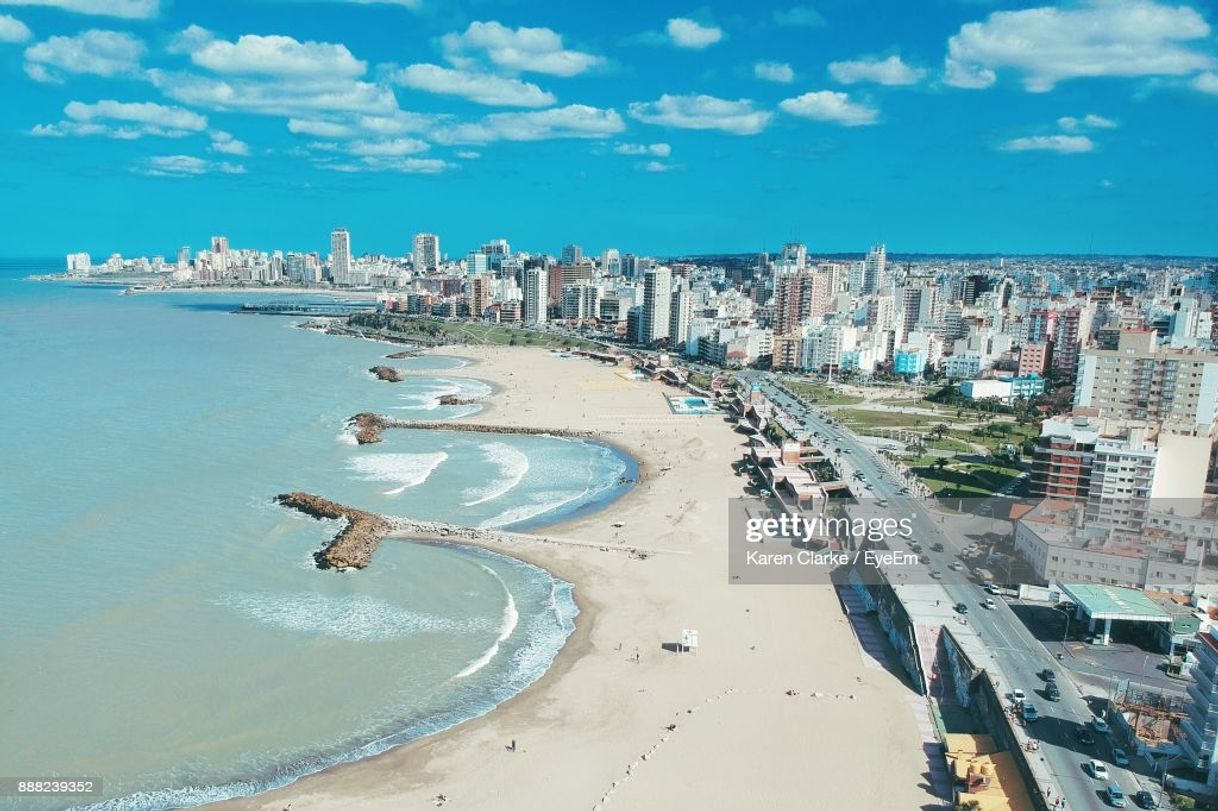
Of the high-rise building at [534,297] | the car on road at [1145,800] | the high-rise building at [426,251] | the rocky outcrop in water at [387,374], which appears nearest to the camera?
the car on road at [1145,800]

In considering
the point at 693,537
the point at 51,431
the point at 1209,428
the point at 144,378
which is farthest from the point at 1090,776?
the point at 144,378

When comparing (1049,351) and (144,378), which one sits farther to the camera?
(1049,351)

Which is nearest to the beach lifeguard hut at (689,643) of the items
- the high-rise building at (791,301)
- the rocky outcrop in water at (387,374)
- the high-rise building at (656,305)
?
the rocky outcrop in water at (387,374)

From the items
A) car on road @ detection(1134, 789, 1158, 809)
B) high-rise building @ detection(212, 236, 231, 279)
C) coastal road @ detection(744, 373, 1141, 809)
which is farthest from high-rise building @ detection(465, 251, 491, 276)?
car on road @ detection(1134, 789, 1158, 809)

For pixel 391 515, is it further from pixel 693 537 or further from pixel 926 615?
pixel 926 615

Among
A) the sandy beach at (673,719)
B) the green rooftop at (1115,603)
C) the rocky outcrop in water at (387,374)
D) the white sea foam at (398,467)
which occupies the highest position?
the green rooftop at (1115,603)

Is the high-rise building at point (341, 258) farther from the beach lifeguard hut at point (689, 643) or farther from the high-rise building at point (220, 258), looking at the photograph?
the beach lifeguard hut at point (689, 643)

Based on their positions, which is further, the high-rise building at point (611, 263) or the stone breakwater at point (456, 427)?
the high-rise building at point (611, 263)
